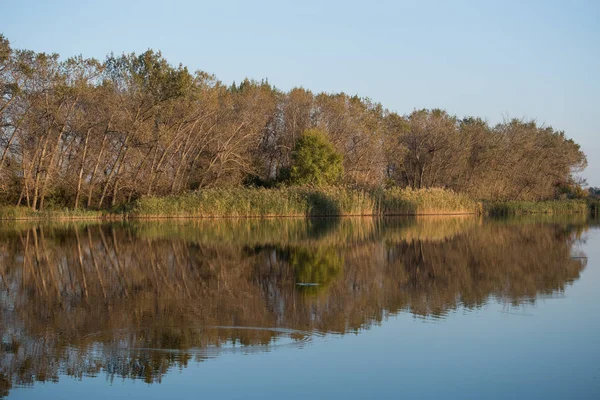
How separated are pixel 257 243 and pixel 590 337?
1335 centimetres

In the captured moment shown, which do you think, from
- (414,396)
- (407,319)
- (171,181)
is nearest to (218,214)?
(171,181)

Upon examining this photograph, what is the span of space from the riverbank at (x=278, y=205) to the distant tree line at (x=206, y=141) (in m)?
1.78

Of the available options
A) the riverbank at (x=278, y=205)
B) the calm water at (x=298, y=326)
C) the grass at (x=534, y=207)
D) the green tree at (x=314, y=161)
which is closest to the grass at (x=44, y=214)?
the riverbank at (x=278, y=205)

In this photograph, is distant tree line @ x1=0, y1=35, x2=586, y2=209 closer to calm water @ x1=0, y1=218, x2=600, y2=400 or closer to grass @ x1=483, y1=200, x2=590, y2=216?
grass @ x1=483, y1=200, x2=590, y2=216

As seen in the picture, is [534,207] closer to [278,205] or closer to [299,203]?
[299,203]

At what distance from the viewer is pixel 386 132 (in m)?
55.3

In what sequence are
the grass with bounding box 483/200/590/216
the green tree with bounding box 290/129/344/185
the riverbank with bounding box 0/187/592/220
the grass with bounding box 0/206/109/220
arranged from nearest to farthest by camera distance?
the grass with bounding box 0/206/109/220
the riverbank with bounding box 0/187/592/220
the green tree with bounding box 290/129/344/185
the grass with bounding box 483/200/590/216

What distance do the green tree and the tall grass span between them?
3.02 meters

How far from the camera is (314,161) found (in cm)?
4484

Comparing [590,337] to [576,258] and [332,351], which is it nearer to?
[332,351]

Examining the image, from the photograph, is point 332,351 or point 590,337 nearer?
point 332,351

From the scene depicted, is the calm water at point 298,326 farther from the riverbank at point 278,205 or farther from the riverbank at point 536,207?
the riverbank at point 536,207

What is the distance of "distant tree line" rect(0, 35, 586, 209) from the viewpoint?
3588 cm

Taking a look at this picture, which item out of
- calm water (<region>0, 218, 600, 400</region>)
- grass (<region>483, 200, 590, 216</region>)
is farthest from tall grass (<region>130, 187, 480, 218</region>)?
calm water (<region>0, 218, 600, 400</region>)
